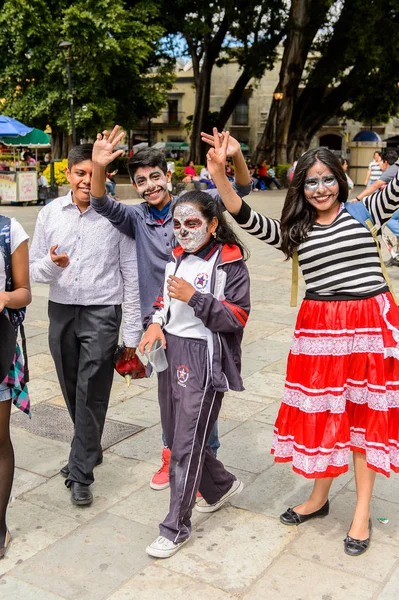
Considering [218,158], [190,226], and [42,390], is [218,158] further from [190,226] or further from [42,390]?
[42,390]

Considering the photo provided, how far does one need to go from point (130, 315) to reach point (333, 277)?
1.17 metres

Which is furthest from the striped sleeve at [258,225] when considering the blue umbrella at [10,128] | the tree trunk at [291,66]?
the tree trunk at [291,66]

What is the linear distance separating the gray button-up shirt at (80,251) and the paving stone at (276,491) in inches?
42.6

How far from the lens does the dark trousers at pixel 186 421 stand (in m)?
3.09

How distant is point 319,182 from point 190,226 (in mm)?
616

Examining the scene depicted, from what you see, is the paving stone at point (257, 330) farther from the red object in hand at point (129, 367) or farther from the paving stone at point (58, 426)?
the red object in hand at point (129, 367)

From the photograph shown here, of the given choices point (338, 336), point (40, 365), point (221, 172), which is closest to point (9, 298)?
point (221, 172)

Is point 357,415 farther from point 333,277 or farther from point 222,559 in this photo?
point 222,559

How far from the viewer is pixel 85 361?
3.69 metres

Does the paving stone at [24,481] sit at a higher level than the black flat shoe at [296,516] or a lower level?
lower

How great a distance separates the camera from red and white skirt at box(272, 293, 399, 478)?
3.07 meters

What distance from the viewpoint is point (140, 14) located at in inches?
901

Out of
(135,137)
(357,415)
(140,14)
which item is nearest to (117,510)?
(357,415)

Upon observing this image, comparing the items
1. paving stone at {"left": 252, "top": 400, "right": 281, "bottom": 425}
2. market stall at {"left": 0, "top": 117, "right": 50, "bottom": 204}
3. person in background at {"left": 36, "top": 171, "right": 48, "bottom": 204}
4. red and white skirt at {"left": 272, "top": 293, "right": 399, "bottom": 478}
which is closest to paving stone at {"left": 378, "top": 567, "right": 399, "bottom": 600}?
red and white skirt at {"left": 272, "top": 293, "right": 399, "bottom": 478}
